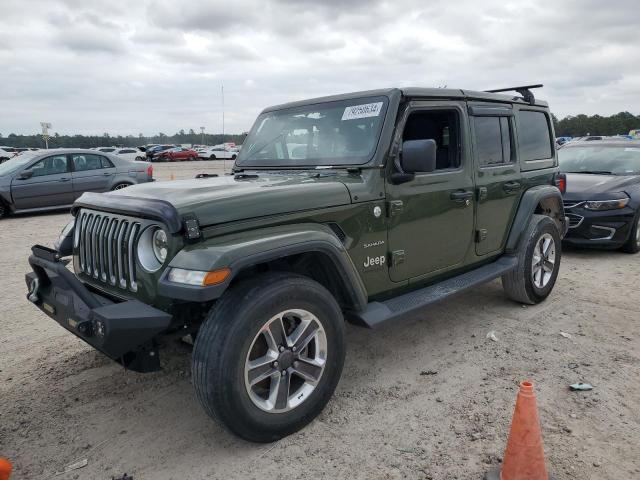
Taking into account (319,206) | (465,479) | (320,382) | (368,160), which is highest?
(368,160)

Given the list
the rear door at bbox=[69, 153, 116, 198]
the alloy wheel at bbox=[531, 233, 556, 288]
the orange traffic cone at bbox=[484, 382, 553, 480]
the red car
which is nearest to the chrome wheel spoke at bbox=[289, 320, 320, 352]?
the orange traffic cone at bbox=[484, 382, 553, 480]

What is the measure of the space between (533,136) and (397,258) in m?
2.55

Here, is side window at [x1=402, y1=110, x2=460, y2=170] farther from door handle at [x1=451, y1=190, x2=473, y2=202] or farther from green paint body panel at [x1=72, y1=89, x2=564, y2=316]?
door handle at [x1=451, y1=190, x2=473, y2=202]

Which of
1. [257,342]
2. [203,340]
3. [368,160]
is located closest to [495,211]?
[368,160]

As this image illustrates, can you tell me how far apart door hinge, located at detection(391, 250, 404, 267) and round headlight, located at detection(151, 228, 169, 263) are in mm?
1572

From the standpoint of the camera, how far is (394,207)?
3.43 meters

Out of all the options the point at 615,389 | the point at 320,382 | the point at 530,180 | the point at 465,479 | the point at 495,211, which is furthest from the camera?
the point at 530,180

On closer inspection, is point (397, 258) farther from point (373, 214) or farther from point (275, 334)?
point (275, 334)

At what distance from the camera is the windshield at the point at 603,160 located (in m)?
7.85

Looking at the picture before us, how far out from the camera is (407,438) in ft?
9.31

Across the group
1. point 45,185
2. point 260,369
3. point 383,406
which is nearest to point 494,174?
point 383,406

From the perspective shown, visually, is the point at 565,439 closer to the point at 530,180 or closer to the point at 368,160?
the point at 368,160

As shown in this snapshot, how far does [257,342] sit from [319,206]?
0.90 meters

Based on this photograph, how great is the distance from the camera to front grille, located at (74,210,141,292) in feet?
9.14
